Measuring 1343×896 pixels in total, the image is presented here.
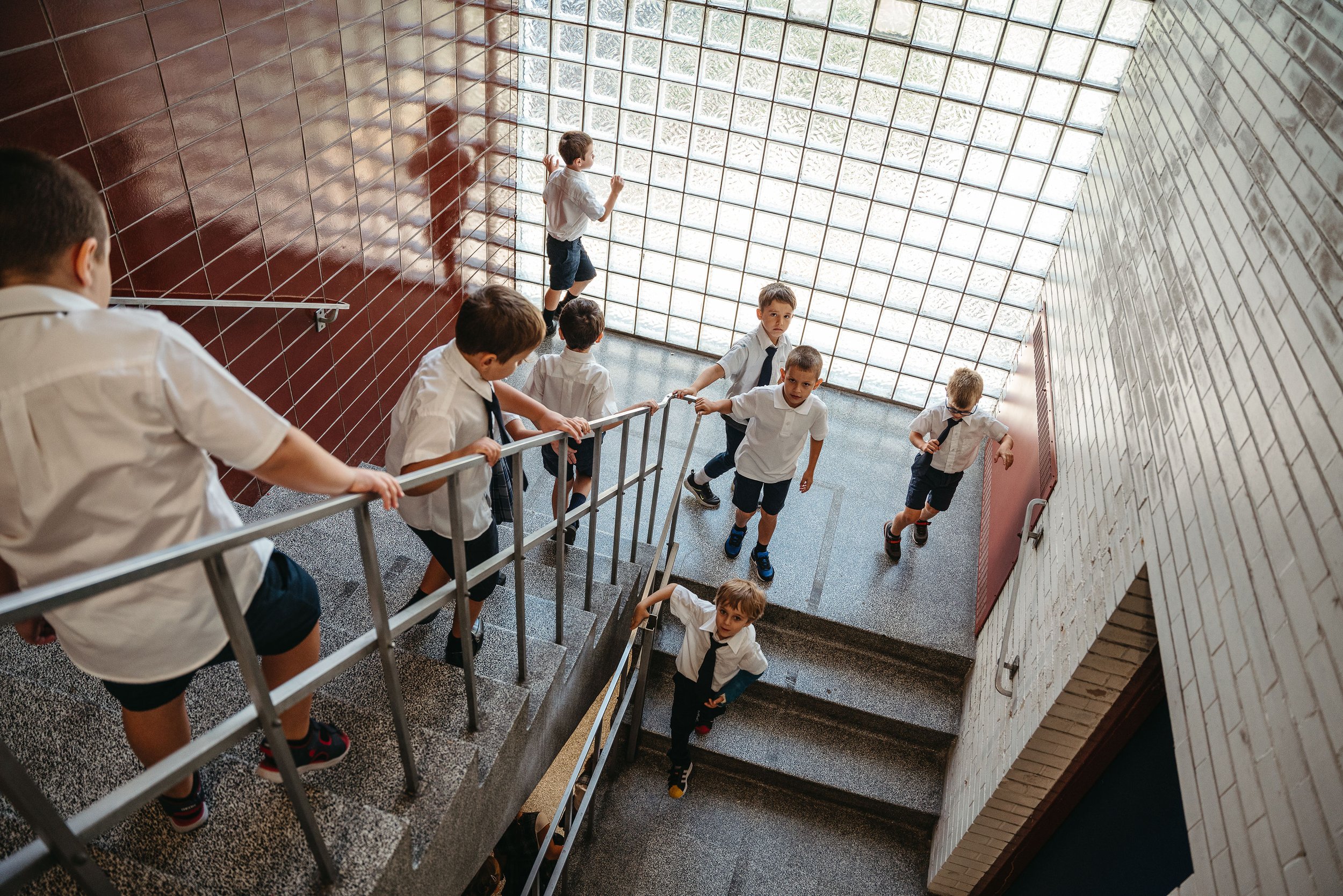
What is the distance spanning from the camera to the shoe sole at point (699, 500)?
5.37 metres

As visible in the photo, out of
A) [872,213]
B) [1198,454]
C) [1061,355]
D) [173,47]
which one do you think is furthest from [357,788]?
[872,213]

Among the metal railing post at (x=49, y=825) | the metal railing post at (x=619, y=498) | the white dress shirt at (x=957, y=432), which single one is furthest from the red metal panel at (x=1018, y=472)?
the metal railing post at (x=49, y=825)

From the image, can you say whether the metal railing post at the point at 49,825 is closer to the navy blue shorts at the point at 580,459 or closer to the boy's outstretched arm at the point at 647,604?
the boy's outstretched arm at the point at 647,604

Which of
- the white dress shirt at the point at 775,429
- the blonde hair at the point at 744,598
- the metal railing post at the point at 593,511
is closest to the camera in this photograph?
the metal railing post at the point at 593,511

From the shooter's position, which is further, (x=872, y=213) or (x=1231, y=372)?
(x=872, y=213)

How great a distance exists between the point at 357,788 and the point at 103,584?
1.25 meters

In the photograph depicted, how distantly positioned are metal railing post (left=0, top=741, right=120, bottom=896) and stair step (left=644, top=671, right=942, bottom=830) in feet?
11.3

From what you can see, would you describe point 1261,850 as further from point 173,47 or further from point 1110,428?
point 173,47

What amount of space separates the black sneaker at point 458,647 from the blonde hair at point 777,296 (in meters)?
2.51

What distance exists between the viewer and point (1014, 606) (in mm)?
3980

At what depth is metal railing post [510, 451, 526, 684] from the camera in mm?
2213

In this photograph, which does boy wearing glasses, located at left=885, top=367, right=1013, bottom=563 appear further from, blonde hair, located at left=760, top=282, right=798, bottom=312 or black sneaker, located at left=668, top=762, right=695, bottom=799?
black sneaker, located at left=668, top=762, right=695, bottom=799

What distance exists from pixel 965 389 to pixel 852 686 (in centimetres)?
184

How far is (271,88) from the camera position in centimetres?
365
